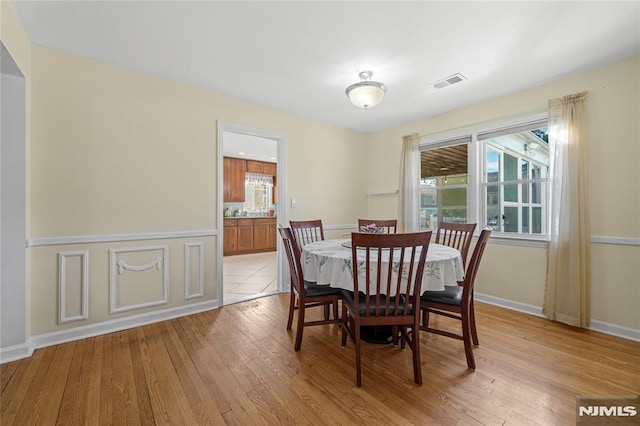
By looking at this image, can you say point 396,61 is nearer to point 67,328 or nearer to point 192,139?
point 192,139

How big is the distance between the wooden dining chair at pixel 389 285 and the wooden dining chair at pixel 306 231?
1.34m

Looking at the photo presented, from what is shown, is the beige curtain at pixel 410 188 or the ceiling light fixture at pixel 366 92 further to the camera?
the beige curtain at pixel 410 188

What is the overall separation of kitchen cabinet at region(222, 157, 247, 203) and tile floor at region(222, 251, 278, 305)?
1557 mm

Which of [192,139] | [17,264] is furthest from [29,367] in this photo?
[192,139]

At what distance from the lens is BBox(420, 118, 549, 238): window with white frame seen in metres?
2.94

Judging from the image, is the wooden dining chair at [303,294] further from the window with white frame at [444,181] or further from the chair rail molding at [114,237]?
the window with white frame at [444,181]

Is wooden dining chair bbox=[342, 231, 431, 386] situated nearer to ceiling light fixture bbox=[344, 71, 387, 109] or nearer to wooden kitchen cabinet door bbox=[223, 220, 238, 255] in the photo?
ceiling light fixture bbox=[344, 71, 387, 109]

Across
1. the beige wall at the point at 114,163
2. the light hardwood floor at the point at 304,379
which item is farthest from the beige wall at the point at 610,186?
the beige wall at the point at 114,163

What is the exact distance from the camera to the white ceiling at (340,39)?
178 cm

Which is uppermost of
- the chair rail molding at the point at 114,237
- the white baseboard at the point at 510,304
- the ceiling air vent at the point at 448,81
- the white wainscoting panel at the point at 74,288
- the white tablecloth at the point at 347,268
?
the ceiling air vent at the point at 448,81

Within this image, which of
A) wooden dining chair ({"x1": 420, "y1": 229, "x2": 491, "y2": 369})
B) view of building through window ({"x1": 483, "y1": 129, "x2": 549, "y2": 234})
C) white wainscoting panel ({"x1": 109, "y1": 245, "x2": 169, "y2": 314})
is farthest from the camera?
view of building through window ({"x1": 483, "y1": 129, "x2": 549, "y2": 234})

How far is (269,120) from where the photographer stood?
11.4ft

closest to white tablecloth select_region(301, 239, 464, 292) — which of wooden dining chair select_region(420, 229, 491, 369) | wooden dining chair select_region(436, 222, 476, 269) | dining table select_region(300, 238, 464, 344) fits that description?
dining table select_region(300, 238, 464, 344)

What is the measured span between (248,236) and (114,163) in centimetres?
422
